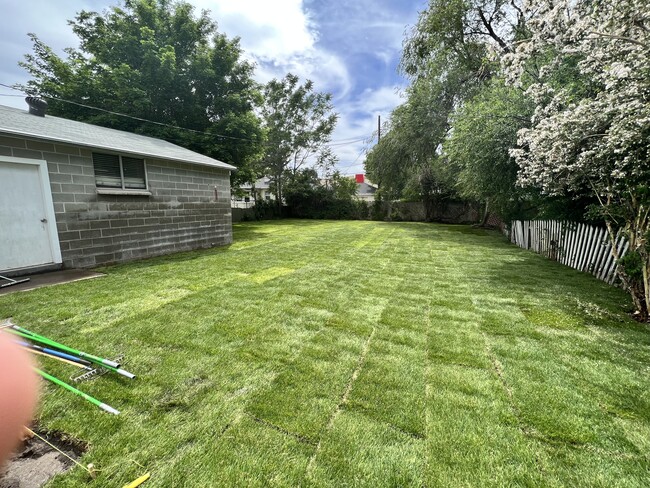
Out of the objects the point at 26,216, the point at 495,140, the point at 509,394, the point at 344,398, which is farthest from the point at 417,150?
the point at 344,398

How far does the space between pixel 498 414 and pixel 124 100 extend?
669 inches

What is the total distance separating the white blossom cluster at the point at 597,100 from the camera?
335 centimetres

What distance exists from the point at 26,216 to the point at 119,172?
193 centimetres

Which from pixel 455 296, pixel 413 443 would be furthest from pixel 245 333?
pixel 455 296

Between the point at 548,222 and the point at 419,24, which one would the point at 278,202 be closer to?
the point at 419,24

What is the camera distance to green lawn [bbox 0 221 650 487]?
153 cm

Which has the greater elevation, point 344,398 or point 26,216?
point 26,216

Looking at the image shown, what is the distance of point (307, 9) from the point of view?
1023 centimetres

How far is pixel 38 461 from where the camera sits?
1.53m

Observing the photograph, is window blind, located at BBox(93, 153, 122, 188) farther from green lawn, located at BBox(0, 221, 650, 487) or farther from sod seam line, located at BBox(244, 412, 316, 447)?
sod seam line, located at BBox(244, 412, 316, 447)

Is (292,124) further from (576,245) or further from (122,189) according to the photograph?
(576,245)

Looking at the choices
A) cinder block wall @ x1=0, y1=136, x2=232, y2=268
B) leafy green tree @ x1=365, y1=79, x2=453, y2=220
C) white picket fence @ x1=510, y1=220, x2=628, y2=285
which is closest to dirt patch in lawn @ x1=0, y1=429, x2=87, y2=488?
cinder block wall @ x1=0, y1=136, x2=232, y2=268

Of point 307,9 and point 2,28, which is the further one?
point 307,9

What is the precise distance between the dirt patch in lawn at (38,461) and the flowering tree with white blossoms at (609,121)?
5.74 meters
